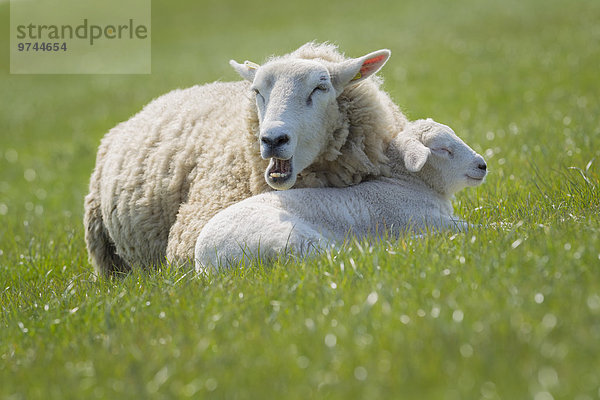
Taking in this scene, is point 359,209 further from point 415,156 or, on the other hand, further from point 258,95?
point 258,95

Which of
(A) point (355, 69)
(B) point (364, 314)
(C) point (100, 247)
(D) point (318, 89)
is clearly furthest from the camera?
(C) point (100, 247)

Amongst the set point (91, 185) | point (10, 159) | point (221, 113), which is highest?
point (221, 113)

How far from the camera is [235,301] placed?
346 cm

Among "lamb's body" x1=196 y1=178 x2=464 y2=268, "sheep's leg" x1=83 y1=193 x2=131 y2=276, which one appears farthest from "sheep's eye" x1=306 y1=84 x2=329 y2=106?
"sheep's leg" x1=83 y1=193 x2=131 y2=276

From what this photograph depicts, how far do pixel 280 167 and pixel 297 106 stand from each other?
39 centimetres

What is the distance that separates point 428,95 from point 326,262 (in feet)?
29.6

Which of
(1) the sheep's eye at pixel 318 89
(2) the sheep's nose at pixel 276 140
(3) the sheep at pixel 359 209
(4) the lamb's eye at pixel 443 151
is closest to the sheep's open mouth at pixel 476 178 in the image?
(3) the sheep at pixel 359 209

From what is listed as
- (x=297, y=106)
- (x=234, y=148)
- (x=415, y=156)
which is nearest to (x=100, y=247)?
(x=234, y=148)

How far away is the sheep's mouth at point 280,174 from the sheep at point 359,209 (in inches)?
2.6

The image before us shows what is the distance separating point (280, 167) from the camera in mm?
4324

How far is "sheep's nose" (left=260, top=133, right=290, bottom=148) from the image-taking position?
410 cm

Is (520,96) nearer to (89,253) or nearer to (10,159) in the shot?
(89,253)

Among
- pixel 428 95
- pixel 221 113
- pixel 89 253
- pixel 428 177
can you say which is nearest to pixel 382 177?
pixel 428 177

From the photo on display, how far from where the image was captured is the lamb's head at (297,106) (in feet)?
13.7
